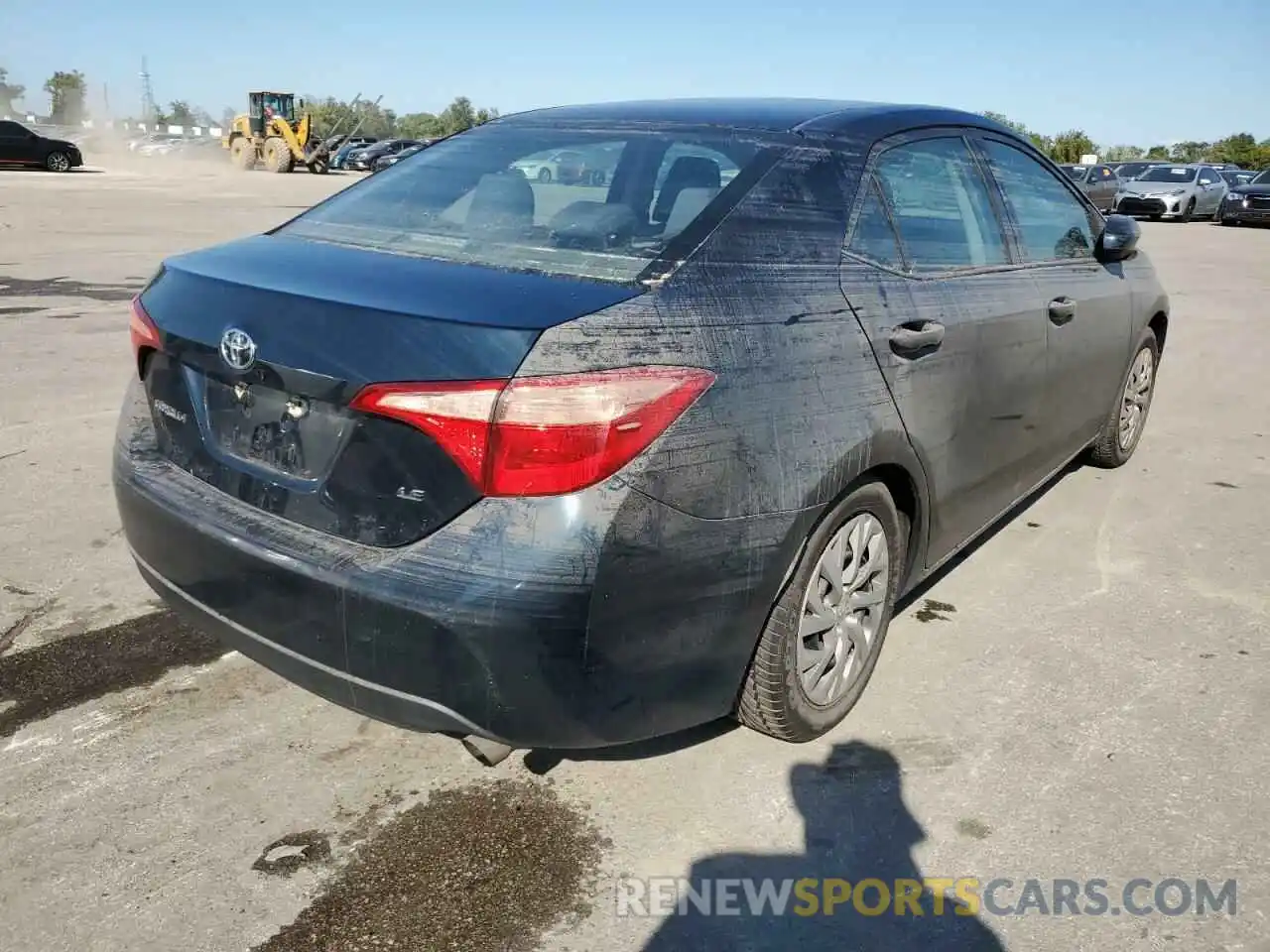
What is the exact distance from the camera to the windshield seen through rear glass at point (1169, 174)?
1120 inches

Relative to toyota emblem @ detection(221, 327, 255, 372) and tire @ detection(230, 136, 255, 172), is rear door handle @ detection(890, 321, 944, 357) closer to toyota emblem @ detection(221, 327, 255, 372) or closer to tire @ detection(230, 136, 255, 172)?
toyota emblem @ detection(221, 327, 255, 372)

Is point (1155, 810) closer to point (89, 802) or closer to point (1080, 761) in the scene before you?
point (1080, 761)

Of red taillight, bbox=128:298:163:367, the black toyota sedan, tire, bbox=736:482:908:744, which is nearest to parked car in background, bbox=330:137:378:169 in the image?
red taillight, bbox=128:298:163:367

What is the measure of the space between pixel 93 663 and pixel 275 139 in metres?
40.8

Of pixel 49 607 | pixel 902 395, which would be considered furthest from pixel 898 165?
pixel 49 607

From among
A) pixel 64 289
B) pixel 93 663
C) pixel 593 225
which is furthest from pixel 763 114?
pixel 64 289

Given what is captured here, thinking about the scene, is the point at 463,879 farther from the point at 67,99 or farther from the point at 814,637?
the point at 67,99

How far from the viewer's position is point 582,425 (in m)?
2.06

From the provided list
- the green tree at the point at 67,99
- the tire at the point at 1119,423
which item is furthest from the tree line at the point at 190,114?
the tire at the point at 1119,423

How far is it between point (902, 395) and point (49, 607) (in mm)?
2925

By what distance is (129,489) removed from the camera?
2.70 meters

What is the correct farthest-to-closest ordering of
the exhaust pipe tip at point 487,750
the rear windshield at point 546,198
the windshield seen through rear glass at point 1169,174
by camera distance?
the windshield seen through rear glass at point 1169,174 < the rear windshield at point 546,198 < the exhaust pipe tip at point 487,750

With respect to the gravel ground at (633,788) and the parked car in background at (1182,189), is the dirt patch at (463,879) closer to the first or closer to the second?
the gravel ground at (633,788)

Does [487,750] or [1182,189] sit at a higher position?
[1182,189]
